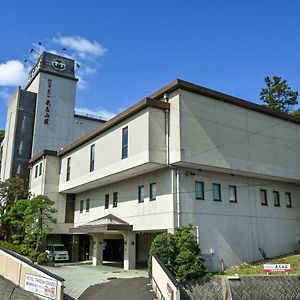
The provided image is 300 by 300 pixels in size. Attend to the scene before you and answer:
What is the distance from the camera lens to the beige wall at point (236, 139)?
1991 centimetres

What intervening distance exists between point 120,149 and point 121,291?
9.03 metres

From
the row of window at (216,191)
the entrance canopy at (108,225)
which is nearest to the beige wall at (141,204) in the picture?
the entrance canopy at (108,225)

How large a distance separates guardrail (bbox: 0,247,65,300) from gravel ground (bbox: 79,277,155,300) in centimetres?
208

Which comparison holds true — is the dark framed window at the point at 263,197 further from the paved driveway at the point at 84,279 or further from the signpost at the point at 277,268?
the paved driveway at the point at 84,279

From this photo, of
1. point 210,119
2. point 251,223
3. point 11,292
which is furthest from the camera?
point 251,223

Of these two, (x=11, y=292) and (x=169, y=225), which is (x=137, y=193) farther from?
(x=11, y=292)

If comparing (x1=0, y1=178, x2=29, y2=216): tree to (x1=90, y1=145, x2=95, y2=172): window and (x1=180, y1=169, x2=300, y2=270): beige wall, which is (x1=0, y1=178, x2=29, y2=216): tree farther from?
(x1=180, y1=169, x2=300, y2=270): beige wall

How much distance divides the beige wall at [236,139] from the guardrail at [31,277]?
896 cm

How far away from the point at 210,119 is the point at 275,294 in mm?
9856

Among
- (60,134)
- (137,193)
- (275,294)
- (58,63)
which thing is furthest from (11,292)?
(58,63)

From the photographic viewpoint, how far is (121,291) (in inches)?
634

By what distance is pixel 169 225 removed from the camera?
19.2 metres

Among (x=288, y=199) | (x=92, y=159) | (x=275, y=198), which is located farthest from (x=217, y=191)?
(x=92, y=159)

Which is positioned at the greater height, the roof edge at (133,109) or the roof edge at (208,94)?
the roof edge at (208,94)
